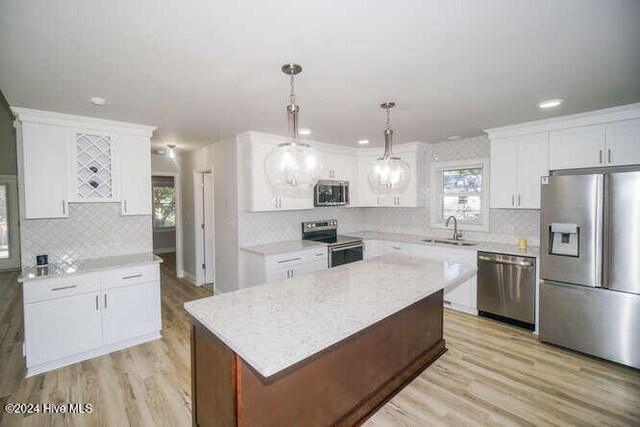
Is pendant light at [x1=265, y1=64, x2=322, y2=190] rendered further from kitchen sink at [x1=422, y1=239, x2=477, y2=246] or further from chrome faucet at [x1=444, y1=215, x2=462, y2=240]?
chrome faucet at [x1=444, y1=215, x2=462, y2=240]

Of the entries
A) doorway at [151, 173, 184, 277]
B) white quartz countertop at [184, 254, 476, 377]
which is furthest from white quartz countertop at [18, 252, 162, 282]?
doorway at [151, 173, 184, 277]

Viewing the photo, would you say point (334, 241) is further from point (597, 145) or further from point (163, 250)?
point (163, 250)

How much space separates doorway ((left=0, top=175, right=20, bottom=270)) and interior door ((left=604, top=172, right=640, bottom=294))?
971cm

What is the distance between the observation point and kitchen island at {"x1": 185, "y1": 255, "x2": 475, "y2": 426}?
1424 mm

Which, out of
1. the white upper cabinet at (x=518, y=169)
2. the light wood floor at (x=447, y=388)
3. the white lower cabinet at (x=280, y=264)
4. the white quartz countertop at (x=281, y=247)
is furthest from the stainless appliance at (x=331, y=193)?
the light wood floor at (x=447, y=388)

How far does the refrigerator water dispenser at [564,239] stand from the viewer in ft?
9.45

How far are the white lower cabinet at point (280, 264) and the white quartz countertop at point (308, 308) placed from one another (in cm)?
130

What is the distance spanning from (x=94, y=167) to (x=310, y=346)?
3.25 metres

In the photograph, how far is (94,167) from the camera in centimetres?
320

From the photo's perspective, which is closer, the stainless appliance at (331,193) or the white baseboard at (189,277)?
the stainless appliance at (331,193)

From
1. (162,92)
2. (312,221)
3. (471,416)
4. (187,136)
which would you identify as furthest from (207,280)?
(471,416)

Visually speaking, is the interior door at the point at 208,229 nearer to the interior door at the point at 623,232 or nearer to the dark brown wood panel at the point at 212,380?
the dark brown wood panel at the point at 212,380

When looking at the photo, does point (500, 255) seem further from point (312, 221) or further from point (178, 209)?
point (178, 209)

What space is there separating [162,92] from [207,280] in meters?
3.73
